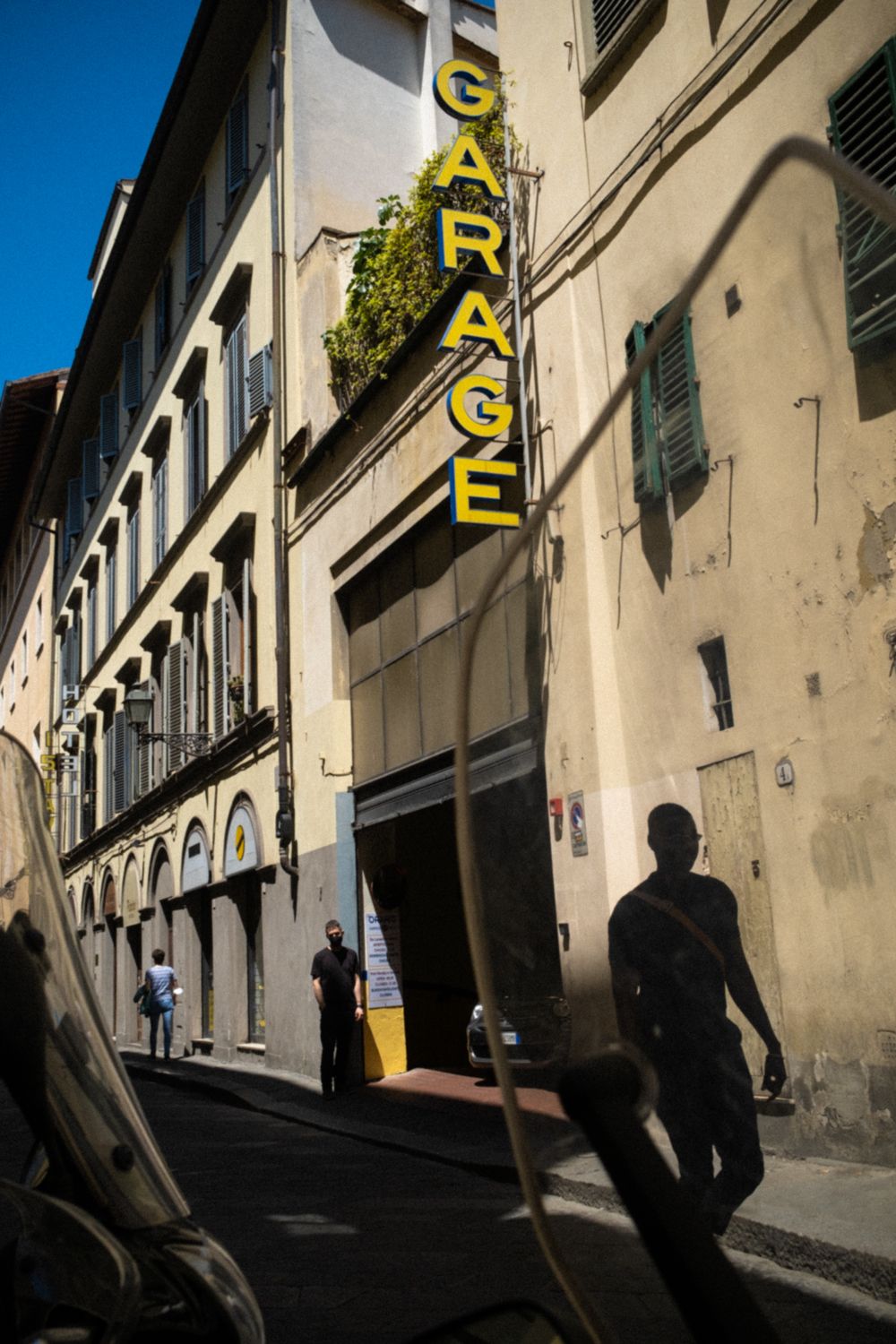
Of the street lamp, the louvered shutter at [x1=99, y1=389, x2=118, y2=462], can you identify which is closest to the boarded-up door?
the street lamp

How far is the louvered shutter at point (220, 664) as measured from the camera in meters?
16.8

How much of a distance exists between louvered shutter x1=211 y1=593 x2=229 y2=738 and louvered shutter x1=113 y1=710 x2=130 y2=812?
657cm

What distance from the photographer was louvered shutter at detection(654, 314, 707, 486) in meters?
0.84

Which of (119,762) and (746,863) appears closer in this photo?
(746,863)

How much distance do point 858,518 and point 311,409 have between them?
1372 cm

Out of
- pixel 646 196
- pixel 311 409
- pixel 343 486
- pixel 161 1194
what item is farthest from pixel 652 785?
pixel 311 409

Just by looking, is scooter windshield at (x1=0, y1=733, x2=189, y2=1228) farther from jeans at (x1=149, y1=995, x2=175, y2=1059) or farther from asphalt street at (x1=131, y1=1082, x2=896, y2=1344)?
jeans at (x1=149, y1=995, x2=175, y2=1059)

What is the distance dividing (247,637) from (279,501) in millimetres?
2020

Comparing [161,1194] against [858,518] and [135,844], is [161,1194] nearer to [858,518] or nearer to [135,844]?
[858,518]

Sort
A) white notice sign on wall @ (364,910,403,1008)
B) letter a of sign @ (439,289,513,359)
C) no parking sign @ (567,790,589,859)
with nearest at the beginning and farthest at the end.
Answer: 1. no parking sign @ (567,790,589,859)
2. letter a of sign @ (439,289,513,359)
3. white notice sign on wall @ (364,910,403,1008)

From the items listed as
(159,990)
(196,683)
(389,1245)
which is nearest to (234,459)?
(196,683)

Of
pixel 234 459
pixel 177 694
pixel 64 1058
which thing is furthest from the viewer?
pixel 177 694

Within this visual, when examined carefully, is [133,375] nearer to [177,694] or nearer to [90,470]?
[90,470]

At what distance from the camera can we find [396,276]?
12.0 metres
